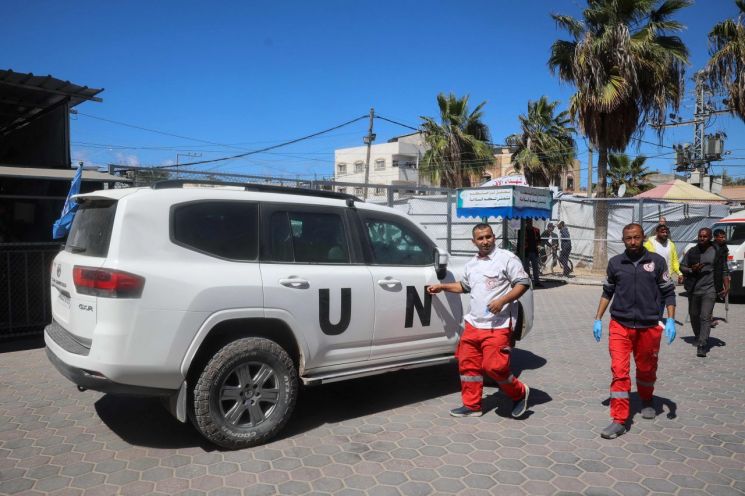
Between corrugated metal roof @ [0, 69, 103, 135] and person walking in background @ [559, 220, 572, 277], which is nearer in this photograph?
corrugated metal roof @ [0, 69, 103, 135]

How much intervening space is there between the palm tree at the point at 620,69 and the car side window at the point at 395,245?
41.1 feet

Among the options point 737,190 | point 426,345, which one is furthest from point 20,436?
point 737,190

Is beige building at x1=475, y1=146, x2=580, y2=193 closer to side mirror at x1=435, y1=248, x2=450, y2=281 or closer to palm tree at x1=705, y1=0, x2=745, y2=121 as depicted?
palm tree at x1=705, y1=0, x2=745, y2=121

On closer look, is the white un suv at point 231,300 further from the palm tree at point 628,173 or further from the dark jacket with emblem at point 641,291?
the palm tree at point 628,173

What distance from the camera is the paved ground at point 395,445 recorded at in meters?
3.59

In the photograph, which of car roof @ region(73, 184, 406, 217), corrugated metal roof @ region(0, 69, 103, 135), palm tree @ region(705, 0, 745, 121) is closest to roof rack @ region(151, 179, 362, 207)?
car roof @ region(73, 184, 406, 217)

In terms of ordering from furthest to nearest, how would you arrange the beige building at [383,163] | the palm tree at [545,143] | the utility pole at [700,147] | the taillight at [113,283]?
1. the beige building at [383,163]
2. the utility pole at [700,147]
3. the palm tree at [545,143]
4. the taillight at [113,283]

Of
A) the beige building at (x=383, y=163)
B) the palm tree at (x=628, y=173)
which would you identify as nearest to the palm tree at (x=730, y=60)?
the palm tree at (x=628, y=173)

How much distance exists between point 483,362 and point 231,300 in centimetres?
211

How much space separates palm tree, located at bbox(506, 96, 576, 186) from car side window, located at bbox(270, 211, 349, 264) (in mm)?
26019

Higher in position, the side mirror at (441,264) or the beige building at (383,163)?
the beige building at (383,163)

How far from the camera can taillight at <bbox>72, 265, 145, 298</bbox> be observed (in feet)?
11.7

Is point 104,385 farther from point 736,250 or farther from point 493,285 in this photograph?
point 736,250

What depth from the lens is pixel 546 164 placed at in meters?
29.4
